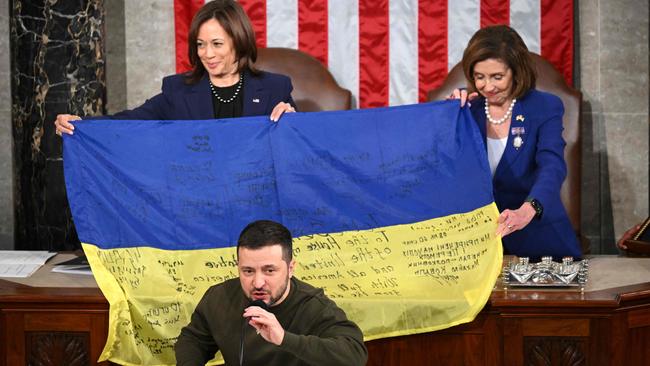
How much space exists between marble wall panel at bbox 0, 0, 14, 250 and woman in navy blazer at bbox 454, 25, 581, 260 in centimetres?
304

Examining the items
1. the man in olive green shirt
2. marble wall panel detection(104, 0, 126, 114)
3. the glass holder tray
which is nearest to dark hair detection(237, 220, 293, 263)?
the man in olive green shirt

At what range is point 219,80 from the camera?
17.2ft

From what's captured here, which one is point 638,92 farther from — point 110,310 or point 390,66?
point 110,310

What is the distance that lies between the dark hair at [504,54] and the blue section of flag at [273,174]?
256 millimetres

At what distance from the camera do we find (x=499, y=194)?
5.29 m

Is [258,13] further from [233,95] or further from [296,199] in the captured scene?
[296,199]

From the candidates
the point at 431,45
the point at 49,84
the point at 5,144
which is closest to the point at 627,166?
the point at 431,45

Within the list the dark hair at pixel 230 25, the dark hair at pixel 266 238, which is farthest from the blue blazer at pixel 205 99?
the dark hair at pixel 266 238

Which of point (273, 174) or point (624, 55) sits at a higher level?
point (624, 55)

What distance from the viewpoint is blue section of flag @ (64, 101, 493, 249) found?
4883 mm

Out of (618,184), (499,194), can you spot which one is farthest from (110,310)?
(618,184)

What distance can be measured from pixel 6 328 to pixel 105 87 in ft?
8.12

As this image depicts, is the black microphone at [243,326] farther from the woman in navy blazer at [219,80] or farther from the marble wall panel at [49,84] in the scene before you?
the marble wall panel at [49,84]

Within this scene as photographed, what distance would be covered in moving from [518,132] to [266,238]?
1899mm
